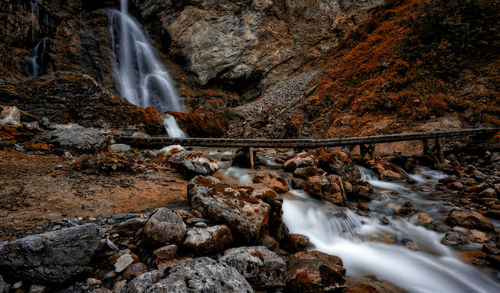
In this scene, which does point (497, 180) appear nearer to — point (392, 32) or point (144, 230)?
point (144, 230)

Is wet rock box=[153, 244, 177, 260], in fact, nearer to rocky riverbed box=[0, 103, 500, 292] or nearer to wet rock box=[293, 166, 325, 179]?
rocky riverbed box=[0, 103, 500, 292]

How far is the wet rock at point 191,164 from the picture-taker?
231 inches

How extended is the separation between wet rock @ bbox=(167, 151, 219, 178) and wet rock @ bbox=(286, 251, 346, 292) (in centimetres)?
386

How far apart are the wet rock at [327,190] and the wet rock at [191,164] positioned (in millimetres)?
3160

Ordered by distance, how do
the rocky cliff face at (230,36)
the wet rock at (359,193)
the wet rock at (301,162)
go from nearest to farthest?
the wet rock at (359,193) < the wet rock at (301,162) < the rocky cliff face at (230,36)

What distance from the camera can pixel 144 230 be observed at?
246 centimetres

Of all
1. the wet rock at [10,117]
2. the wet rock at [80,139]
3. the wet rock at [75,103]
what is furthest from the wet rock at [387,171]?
the wet rock at [10,117]

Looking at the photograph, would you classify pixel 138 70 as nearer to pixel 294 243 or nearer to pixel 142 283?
pixel 294 243

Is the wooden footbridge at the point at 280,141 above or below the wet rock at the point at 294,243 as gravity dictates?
above

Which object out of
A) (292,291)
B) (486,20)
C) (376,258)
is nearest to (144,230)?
(292,291)

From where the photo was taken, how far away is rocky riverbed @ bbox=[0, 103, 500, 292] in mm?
1901

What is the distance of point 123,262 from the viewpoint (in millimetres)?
2139

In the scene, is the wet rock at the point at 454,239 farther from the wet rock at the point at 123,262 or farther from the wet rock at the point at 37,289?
the wet rock at the point at 37,289

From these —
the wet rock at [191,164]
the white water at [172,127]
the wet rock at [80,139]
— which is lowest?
the wet rock at [191,164]
